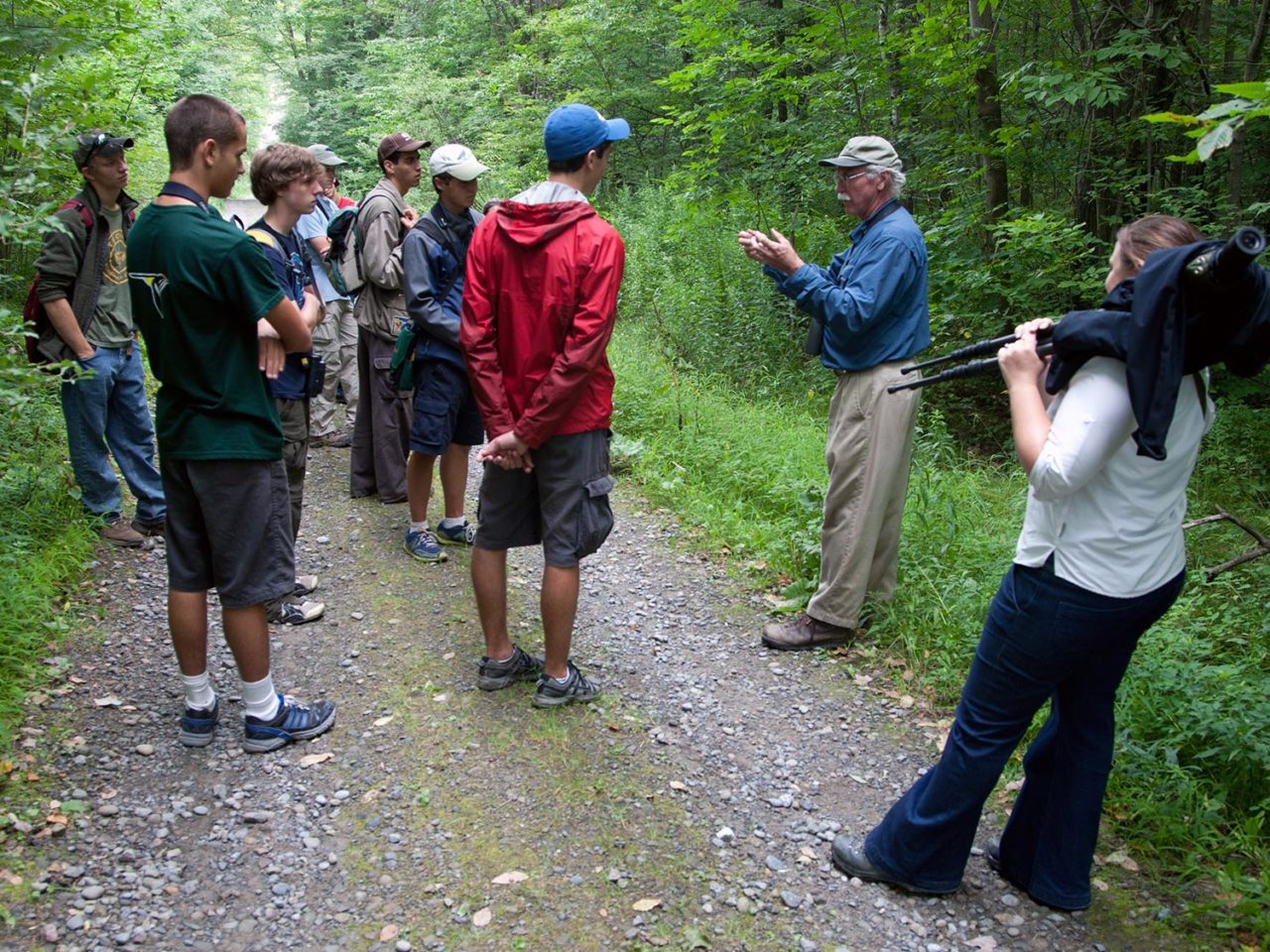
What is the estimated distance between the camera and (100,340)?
A: 5348 millimetres

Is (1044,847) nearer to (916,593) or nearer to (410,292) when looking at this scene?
(916,593)

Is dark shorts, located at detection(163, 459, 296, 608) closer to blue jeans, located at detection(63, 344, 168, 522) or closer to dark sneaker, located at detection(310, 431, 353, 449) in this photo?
blue jeans, located at detection(63, 344, 168, 522)

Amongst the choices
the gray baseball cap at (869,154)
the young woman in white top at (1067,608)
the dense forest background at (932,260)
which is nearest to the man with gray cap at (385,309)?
the dense forest background at (932,260)

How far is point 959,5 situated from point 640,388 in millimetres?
4888

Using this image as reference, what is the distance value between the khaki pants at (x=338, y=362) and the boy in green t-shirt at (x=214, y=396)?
4.27 meters

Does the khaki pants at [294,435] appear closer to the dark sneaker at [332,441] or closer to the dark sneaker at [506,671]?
the dark sneaker at [506,671]

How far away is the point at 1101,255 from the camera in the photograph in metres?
8.25

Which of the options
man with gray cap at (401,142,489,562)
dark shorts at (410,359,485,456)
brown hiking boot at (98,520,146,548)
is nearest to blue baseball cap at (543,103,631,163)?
man with gray cap at (401,142,489,562)

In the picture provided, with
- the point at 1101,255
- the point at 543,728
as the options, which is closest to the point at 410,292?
the point at 543,728

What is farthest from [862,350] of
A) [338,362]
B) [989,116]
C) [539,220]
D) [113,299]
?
[989,116]

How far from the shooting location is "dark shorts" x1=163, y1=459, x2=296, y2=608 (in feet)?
11.2

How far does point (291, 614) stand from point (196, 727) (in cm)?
115

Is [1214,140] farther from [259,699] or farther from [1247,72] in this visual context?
[1247,72]

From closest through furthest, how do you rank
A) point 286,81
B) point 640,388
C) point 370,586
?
1. point 370,586
2. point 640,388
3. point 286,81
